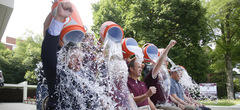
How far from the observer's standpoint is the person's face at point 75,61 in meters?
1.51

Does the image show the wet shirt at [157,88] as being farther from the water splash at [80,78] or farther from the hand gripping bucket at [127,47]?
the water splash at [80,78]

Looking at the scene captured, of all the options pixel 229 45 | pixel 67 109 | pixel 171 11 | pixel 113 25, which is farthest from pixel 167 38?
pixel 67 109

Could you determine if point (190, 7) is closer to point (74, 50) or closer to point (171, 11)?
point (171, 11)

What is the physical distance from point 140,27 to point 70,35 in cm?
1180

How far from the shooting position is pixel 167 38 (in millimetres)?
13656

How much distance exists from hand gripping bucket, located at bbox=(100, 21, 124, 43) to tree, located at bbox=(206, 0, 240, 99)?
55.4ft

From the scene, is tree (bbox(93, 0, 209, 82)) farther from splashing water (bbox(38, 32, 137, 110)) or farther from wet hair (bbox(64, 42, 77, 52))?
wet hair (bbox(64, 42, 77, 52))

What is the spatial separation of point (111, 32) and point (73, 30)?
2.68ft

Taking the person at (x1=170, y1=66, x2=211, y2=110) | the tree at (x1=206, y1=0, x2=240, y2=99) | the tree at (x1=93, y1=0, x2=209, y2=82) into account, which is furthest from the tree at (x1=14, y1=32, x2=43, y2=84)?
the person at (x1=170, y1=66, x2=211, y2=110)

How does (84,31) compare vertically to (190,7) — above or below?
below

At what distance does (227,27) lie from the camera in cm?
1773

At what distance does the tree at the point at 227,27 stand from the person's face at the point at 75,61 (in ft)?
58.0

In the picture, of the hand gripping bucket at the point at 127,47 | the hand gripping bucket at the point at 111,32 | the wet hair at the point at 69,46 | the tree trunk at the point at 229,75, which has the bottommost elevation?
the tree trunk at the point at 229,75

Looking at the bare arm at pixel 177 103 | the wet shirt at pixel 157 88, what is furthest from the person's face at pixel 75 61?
the bare arm at pixel 177 103
